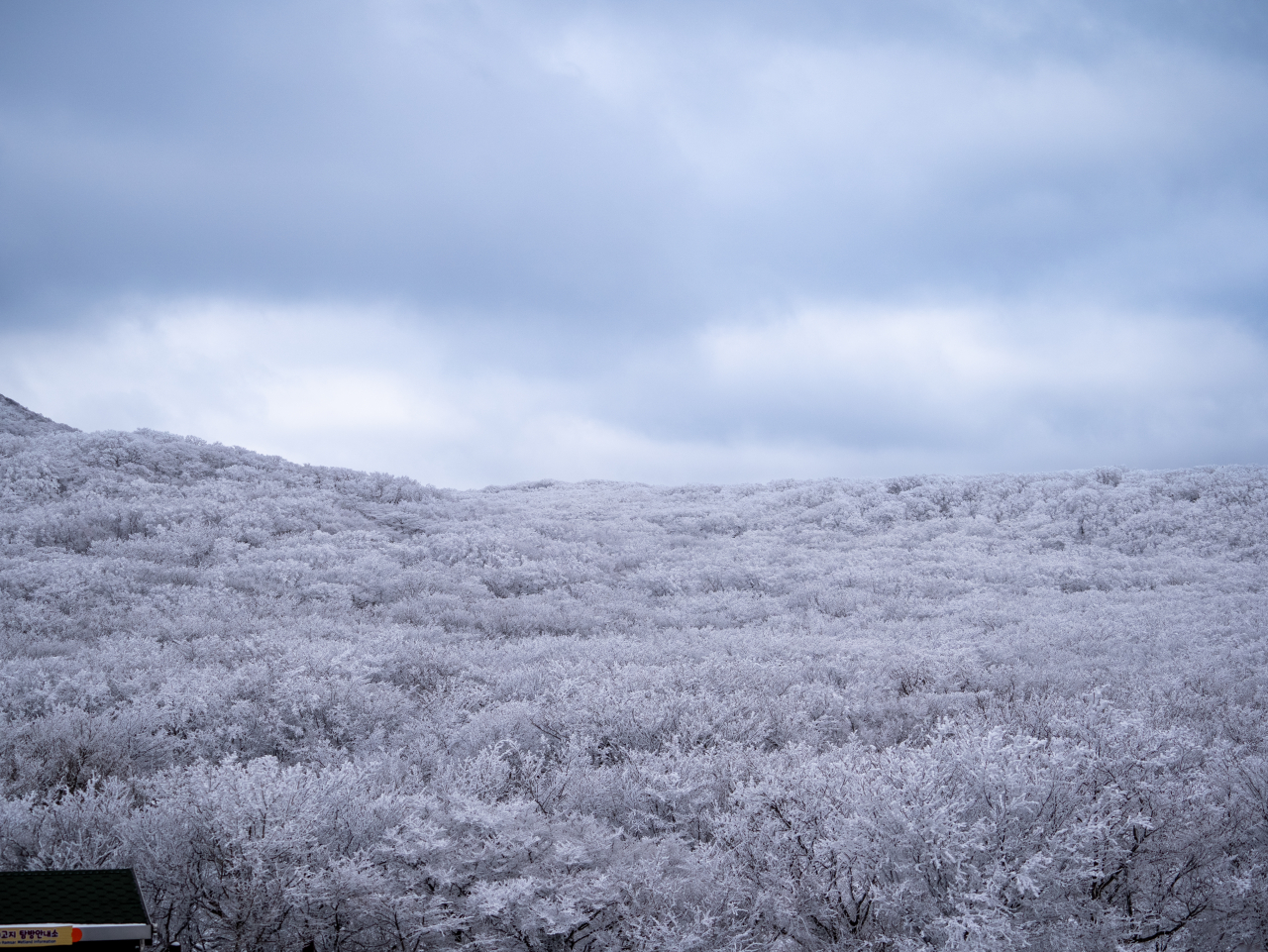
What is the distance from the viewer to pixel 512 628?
14797 millimetres

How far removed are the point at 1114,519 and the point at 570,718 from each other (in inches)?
980

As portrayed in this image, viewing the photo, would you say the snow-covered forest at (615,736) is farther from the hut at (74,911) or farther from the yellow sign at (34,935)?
the yellow sign at (34,935)

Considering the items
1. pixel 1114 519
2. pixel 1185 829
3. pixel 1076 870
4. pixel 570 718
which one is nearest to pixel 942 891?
pixel 1076 870

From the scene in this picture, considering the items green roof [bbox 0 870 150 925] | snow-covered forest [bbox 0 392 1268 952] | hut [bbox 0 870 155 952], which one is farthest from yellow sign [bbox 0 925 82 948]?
snow-covered forest [bbox 0 392 1268 952]

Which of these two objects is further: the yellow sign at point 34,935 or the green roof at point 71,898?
the green roof at point 71,898

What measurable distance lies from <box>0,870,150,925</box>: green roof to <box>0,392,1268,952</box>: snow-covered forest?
922 mm

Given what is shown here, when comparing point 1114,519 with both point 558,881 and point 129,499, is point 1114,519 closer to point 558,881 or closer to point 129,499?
point 558,881

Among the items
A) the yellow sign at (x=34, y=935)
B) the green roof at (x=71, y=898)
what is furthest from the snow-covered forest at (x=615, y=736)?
the yellow sign at (x=34, y=935)

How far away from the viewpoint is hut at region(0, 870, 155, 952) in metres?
3.13

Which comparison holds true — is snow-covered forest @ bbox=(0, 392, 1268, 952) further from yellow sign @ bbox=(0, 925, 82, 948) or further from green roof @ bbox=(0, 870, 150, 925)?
yellow sign @ bbox=(0, 925, 82, 948)

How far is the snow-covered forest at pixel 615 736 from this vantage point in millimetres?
4598

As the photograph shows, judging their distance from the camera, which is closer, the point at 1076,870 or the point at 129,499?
the point at 1076,870

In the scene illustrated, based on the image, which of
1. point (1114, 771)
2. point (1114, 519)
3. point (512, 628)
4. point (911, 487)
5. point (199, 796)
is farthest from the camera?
point (911, 487)

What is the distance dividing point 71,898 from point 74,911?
191 mm
